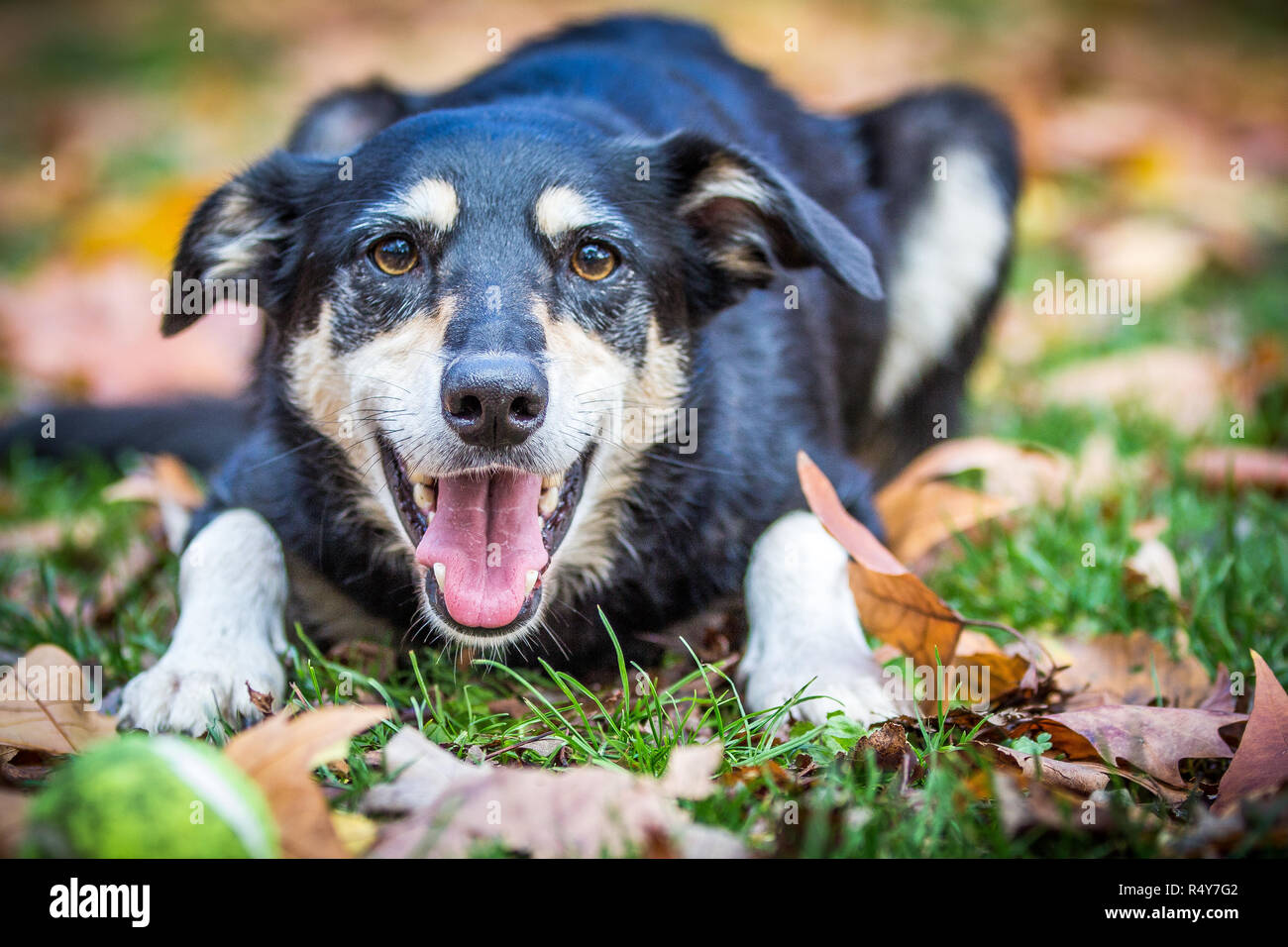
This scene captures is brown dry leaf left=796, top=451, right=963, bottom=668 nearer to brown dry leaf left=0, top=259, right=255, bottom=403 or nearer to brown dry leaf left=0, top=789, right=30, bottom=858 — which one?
brown dry leaf left=0, top=789, right=30, bottom=858

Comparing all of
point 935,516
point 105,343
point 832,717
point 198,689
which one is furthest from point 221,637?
point 105,343

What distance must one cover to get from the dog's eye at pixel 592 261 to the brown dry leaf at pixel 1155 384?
8.19 feet

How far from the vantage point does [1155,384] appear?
14.8 ft

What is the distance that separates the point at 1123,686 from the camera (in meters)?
2.50

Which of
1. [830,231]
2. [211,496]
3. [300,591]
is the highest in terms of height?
[830,231]

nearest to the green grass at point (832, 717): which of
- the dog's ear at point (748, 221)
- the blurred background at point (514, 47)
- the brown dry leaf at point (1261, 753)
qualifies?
the brown dry leaf at point (1261, 753)

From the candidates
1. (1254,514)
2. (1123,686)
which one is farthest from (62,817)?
(1254,514)

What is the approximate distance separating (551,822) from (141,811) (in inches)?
21.6

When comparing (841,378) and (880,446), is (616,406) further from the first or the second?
(880,446)

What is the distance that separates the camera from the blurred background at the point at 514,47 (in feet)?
17.5

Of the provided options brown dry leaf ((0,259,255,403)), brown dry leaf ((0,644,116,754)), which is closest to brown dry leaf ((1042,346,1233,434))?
brown dry leaf ((0,259,255,403))

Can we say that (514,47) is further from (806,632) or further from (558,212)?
(806,632)

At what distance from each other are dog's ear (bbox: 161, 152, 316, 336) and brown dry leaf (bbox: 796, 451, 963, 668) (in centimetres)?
135
